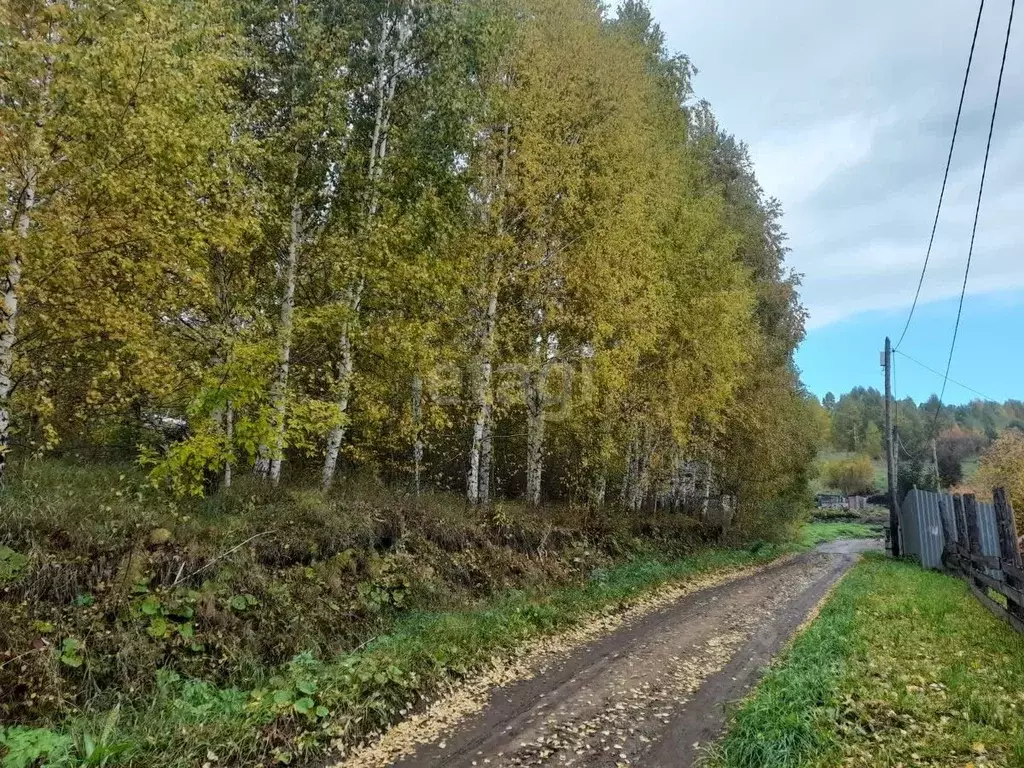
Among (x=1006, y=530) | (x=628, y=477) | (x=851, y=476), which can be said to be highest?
(x=851, y=476)

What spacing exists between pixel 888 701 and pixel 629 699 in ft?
7.97

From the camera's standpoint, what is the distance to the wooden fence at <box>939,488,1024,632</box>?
9172mm

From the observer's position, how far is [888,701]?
5496 mm

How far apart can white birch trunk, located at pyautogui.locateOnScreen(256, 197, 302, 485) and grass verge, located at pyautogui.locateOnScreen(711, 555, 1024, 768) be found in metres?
6.93

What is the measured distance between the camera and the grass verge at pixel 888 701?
4.61 meters

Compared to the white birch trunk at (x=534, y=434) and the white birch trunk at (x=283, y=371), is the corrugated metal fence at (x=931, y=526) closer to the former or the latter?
the white birch trunk at (x=534, y=434)

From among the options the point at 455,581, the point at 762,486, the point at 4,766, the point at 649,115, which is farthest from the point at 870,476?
the point at 4,766

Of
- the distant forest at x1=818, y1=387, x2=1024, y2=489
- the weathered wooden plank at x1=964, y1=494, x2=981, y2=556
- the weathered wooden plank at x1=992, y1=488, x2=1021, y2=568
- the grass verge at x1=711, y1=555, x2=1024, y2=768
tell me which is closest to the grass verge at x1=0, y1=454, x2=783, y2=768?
the grass verge at x1=711, y1=555, x2=1024, y2=768

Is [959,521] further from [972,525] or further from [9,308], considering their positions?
[9,308]

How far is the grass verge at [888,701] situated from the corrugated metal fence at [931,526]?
986 centimetres

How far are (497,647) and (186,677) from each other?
12.0ft

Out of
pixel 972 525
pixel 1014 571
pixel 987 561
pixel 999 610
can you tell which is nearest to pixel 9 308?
pixel 1014 571

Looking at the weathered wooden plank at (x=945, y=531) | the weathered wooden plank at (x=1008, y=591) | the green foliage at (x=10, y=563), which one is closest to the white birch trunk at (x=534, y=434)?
the weathered wooden plank at (x=1008, y=591)

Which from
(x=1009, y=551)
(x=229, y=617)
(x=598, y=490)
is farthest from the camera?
(x=598, y=490)
